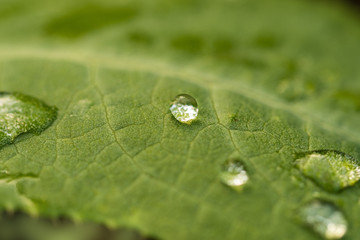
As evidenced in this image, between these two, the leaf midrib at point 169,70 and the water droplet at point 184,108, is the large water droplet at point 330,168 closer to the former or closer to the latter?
the leaf midrib at point 169,70

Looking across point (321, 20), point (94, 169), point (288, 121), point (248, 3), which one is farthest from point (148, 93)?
point (321, 20)

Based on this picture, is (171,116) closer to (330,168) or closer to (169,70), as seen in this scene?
(169,70)

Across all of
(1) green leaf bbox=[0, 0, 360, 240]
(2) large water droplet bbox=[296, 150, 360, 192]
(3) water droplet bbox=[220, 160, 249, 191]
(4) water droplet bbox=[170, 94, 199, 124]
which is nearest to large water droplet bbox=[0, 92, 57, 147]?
(1) green leaf bbox=[0, 0, 360, 240]

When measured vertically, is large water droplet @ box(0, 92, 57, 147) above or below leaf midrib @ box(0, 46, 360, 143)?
below

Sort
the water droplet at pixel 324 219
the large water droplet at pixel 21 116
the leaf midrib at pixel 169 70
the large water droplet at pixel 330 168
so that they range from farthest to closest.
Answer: the leaf midrib at pixel 169 70 → the large water droplet at pixel 21 116 → the large water droplet at pixel 330 168 → the water droplet at pixel 324 219

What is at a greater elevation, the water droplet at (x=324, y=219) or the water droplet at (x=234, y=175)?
the water droplet at (x=234, y=175)

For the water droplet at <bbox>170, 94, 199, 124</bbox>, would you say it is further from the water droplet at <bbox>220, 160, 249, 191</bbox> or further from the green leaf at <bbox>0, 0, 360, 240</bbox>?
the water droplet at <bbox>220, 160, 249, 191</bbox>

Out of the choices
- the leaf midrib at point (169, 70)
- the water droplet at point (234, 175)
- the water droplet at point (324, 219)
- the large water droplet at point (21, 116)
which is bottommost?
the water droplet at point (324, 219)

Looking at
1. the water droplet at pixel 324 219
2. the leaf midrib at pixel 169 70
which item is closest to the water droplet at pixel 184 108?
the leaf midrib at pixel 169 70
